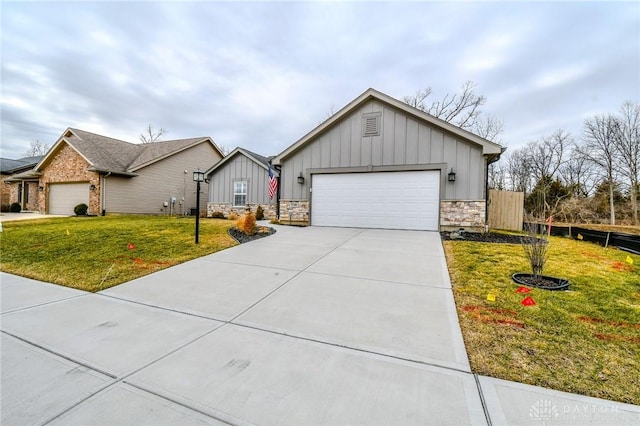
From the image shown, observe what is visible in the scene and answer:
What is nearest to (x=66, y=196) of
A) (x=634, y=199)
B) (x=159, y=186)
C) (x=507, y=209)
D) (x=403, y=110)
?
(x=159, y=186)

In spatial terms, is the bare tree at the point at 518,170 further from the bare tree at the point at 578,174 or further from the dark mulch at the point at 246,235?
the dark mulch at the point at 246,235

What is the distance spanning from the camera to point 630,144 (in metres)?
19.8

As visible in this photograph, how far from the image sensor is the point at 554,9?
8117 millimetres

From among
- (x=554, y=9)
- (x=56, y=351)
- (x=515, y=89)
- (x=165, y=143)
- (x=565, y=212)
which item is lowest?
(x=56, y=351)

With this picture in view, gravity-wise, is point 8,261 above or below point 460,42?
below

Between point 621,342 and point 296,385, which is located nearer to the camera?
point 296,385

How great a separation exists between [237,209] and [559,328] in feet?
47.6

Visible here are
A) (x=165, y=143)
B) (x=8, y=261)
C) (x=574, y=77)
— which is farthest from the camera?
(x=165, y=143)

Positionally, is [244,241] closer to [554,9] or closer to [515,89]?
[554,9]

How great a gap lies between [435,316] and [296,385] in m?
1.99

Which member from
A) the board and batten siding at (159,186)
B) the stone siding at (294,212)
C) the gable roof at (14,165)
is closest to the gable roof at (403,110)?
the stone siding at (294,212)

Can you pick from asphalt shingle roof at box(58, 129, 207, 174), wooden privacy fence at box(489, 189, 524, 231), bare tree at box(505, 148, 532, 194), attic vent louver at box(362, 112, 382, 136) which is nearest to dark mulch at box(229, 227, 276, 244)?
attic vent louver at box(362, 112, 382, 136)

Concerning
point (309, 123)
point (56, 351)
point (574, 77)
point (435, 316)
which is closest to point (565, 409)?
point (435, 316)

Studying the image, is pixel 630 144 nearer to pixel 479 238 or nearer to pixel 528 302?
pixel 479 238
